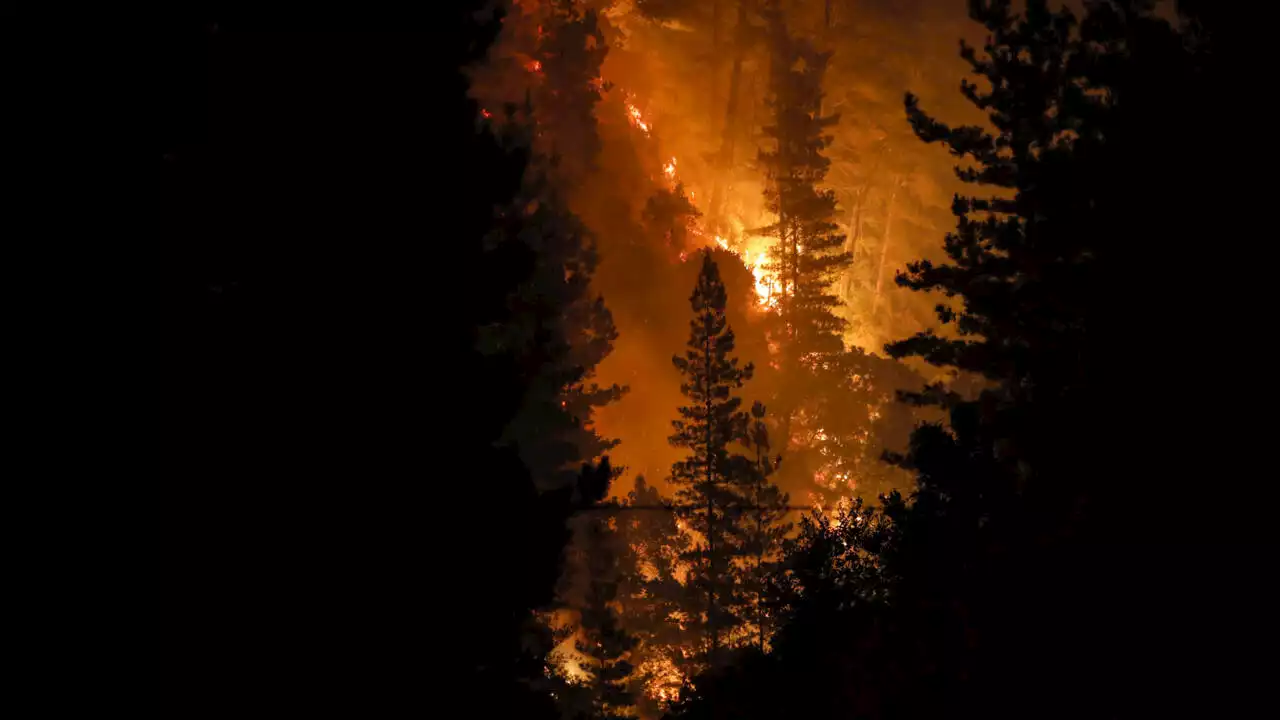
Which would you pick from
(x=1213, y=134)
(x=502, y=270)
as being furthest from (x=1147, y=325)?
(x=502, y=270)

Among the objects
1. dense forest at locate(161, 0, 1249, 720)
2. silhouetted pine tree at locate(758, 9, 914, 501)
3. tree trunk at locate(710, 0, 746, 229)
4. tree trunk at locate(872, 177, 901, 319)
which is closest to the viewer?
dense forest at locate(161, 0, 1249, 720)

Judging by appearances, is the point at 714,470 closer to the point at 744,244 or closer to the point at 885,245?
the point at 744,244

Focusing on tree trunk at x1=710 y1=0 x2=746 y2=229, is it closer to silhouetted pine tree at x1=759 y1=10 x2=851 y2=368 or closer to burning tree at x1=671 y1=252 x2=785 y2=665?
silhouetted pine tree at x1=759 y1=10 x2=851 y2=368

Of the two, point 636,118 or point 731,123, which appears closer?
point 636,118

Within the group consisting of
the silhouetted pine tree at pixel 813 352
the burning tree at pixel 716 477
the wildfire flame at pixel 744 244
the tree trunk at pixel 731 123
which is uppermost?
the tree trunk at pixel 731 123

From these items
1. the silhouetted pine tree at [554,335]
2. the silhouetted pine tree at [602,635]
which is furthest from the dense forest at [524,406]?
the silhouetted pine tree at [602,635]

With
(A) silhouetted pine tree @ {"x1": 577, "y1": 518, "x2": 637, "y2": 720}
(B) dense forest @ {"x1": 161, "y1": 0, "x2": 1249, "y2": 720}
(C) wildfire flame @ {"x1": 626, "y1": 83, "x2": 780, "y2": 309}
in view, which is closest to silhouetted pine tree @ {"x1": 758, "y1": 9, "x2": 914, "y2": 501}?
(C) wildfire flame @ {"x1": 626, "y1": 83, "x2": 780, "y2": 309}

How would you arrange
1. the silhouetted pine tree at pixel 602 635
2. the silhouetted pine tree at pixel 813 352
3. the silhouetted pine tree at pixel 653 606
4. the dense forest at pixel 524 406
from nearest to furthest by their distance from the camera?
the dense forest at pixel 524 406 → the silhouetted pine tree at pixel 602 635 → the silhouetted pine tree at pixel 653 606 → the silhouetted pine tree at pixel 813 352

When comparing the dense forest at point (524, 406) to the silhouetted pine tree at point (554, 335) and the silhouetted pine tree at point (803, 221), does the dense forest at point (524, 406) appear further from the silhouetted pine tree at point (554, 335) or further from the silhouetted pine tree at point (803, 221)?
the silhouetted pine tree at point (803, 221)

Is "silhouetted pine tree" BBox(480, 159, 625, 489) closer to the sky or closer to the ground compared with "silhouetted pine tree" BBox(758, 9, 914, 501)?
closer to the ground

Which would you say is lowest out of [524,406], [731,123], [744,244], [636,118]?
[524,406]

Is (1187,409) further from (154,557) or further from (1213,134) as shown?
(154,557)

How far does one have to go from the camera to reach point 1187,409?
370 inches

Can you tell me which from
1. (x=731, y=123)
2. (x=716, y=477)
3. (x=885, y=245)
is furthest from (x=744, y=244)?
(x=716, y=477)
